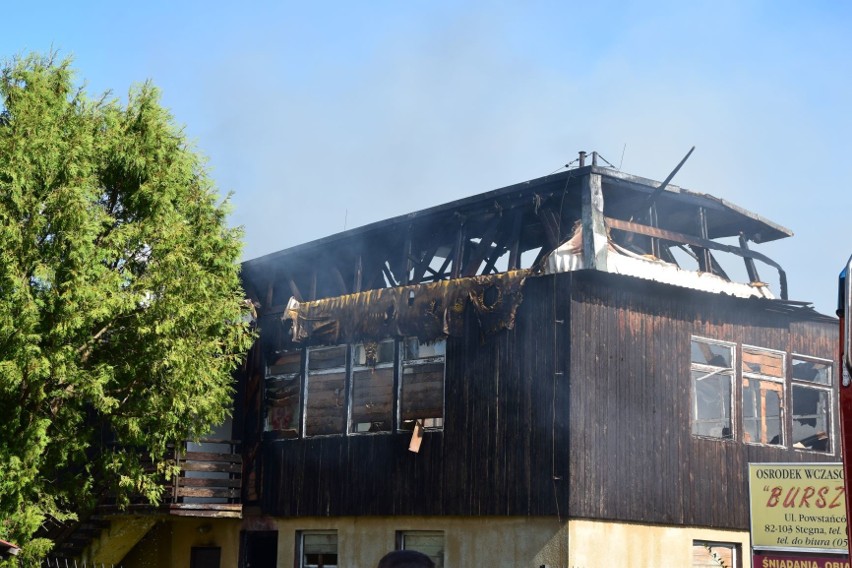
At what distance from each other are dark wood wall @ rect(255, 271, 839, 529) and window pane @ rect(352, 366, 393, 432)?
23.0 inches

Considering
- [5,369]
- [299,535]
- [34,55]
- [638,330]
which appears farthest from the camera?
[299,535]

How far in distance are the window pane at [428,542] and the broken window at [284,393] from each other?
3.89 m

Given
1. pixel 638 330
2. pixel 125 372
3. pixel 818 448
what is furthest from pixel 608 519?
pixel 125 372

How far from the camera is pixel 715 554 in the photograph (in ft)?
69.7

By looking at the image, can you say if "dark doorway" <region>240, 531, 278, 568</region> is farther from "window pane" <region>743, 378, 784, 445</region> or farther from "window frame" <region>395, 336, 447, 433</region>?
"window pane" <region>743, 378, 784, 445</region>

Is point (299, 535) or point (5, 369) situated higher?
point (5, 369)

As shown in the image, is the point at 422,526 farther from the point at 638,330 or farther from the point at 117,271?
the point at 117,271

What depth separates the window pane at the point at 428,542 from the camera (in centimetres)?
2164

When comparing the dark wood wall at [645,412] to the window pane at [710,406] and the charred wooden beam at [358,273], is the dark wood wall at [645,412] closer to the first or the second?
the window pane at [710,406]

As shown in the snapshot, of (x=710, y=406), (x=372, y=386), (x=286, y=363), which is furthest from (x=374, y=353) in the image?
(x=710, y=406)

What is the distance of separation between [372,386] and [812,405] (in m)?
8.70

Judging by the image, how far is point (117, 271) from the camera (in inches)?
855

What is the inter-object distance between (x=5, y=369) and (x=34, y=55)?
6209 mm

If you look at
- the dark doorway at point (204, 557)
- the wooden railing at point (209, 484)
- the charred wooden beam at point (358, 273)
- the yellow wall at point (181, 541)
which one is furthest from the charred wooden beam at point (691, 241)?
the dark doorway at point (204, 557)
